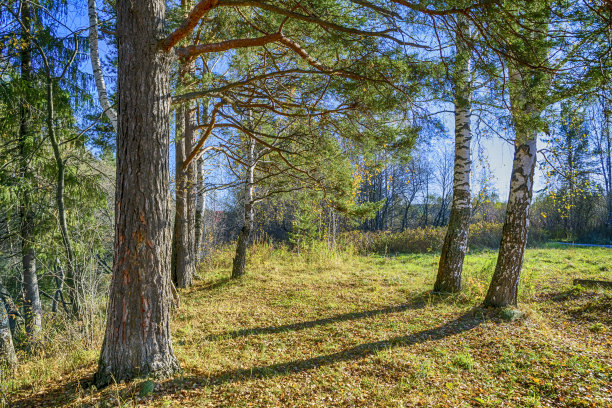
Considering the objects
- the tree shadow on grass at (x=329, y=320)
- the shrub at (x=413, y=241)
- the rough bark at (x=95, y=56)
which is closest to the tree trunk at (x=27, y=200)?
the rough bark at (x=95, y=56)

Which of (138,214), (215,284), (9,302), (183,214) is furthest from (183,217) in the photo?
(138,214)

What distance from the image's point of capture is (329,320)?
464cm

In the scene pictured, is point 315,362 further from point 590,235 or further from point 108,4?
point 590,235

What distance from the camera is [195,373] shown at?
306 centimetres

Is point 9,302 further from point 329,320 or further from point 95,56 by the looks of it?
point 329,320

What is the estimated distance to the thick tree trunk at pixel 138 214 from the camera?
9.15 feet

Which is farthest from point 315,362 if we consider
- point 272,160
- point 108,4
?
point 108,4

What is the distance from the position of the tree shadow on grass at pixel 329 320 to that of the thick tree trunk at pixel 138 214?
4.33 feet

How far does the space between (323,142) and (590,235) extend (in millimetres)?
19687

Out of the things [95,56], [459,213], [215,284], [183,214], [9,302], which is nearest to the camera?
[95,56]

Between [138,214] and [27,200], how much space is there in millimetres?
4844

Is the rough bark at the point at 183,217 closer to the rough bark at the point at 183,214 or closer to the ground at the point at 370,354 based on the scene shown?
the rough bark at the point at 183,214

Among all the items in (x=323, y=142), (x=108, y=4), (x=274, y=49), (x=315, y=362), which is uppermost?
(x=108, y=4)

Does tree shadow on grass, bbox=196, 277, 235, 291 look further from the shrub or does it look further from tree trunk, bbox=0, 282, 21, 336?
the shrub
